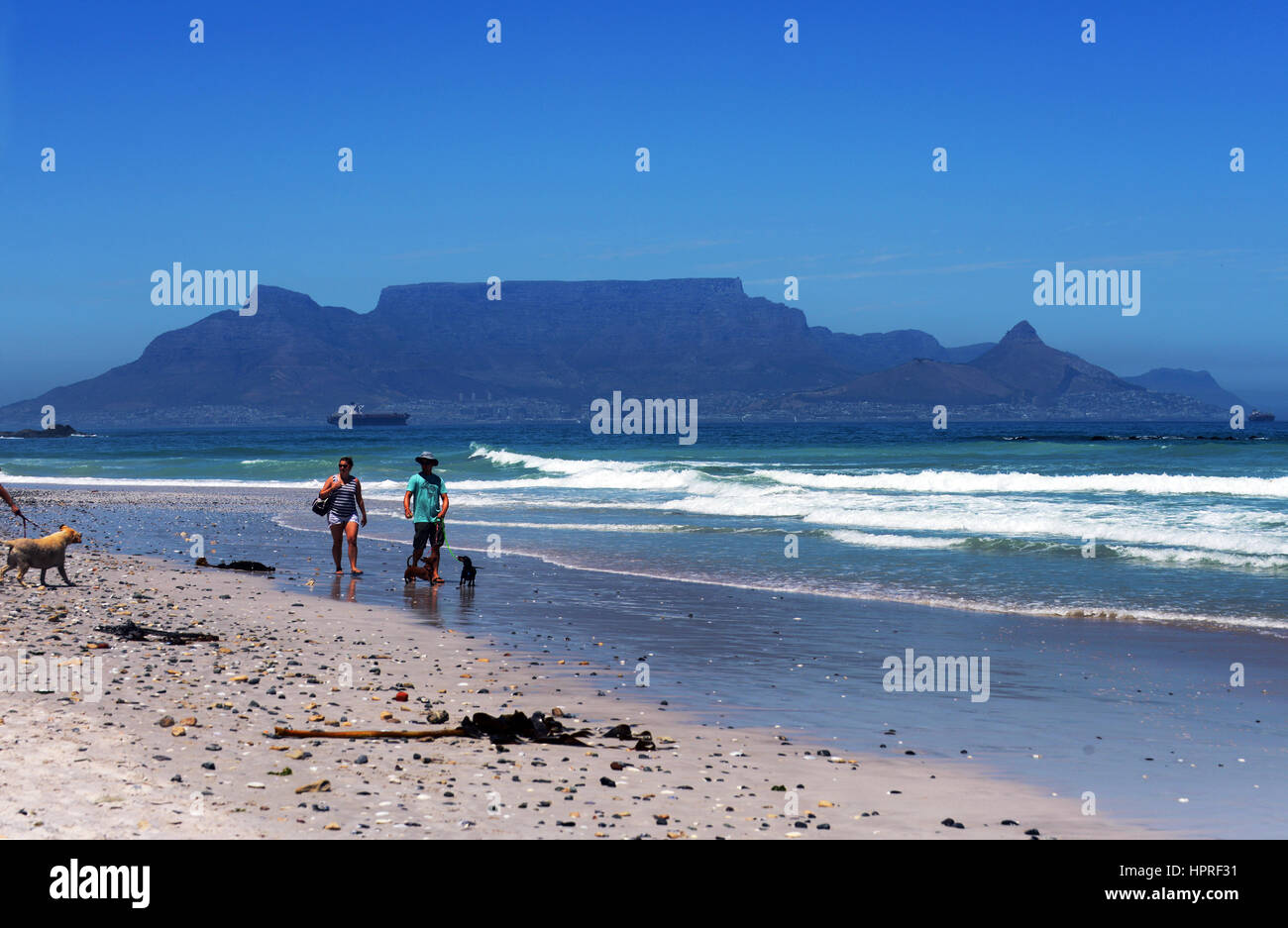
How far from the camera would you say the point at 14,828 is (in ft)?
15.4

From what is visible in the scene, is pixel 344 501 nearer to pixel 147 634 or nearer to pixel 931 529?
pixel 147 634

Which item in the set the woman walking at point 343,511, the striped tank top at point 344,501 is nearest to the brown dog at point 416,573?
A: the woman walking at point 343,511

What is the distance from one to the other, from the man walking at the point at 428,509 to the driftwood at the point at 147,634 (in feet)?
15.7

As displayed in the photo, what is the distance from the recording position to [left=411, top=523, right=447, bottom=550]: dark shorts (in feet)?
49.1

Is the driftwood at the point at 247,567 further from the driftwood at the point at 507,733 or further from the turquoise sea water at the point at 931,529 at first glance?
the driftwood at the point at 507,733

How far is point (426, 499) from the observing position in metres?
14.8

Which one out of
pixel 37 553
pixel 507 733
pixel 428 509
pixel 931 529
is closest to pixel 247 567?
pixel 428 509

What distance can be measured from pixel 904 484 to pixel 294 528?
2329cm

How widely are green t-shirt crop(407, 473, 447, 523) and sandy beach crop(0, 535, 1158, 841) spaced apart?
5.20m

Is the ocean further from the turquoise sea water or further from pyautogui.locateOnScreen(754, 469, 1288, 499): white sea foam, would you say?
pyautogui.locateOnScreen(754, 469, 1288, 499): white sea foam

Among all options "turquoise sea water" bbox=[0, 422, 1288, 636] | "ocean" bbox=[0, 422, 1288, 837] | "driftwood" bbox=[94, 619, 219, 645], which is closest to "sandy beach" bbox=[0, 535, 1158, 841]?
"driftwood" bbox=[94, 619, 219, 645]

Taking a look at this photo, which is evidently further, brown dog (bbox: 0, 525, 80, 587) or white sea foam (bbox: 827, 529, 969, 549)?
white sea foam (bbox: 827, 529, 969, 549)

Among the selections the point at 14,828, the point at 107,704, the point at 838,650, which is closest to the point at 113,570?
the point at 107,704
